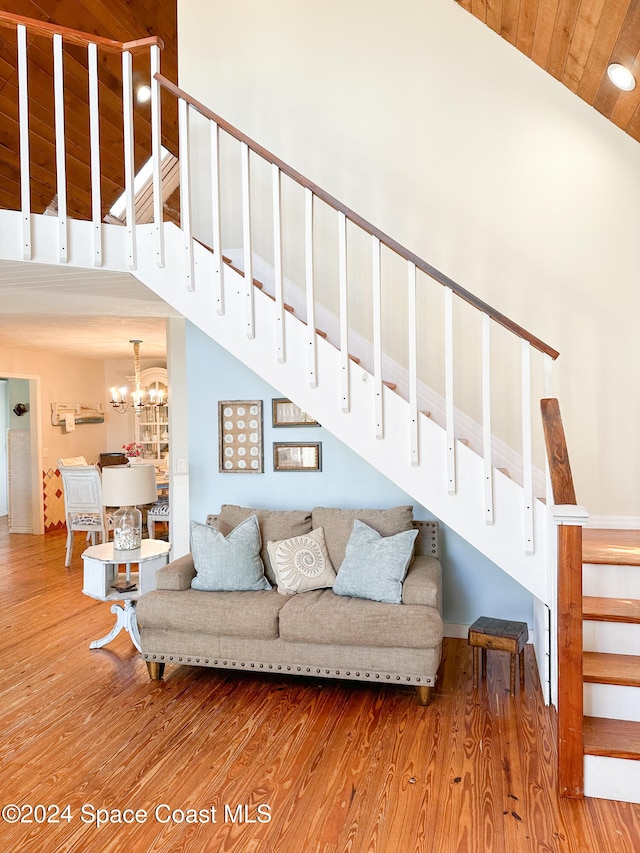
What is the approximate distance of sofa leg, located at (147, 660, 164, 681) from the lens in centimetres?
335

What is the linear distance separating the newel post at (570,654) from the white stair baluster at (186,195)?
213 cm

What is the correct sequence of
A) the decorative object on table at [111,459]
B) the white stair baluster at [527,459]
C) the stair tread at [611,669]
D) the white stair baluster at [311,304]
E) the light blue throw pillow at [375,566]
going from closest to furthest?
the stair tread at [611,669]
the white stair baluster at [527,459]
the white stair baluster at [311,304]
the light blue throw pillow at [375,566]
the decorative object on table at [111,459]

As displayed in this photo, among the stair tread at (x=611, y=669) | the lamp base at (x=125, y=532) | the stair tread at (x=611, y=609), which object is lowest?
the stair tread at (x=611, y=669)

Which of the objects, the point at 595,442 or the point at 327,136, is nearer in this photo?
the point at 595,442

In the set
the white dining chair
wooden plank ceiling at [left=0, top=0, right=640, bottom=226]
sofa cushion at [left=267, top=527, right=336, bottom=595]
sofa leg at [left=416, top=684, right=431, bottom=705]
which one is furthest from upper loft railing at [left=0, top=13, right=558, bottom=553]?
the white dining chair

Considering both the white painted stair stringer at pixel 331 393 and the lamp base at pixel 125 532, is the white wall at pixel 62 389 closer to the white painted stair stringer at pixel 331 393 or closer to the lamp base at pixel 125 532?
the lamp base at pixel 125 532

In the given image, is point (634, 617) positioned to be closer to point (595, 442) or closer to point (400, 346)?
point (595, 442)

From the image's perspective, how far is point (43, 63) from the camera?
473 centimetres

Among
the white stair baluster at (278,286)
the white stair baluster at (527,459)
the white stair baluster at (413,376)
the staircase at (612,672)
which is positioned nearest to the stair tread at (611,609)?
the staircase at (612,672)

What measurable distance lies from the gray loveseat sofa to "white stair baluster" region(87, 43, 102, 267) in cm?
185

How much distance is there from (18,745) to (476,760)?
6.55 feet

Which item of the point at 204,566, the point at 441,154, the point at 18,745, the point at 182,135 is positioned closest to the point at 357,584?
the point at 204,566

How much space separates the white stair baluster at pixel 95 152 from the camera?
9.98ft

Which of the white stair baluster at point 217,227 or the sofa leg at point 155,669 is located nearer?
the white stair baluster at point 217,227
